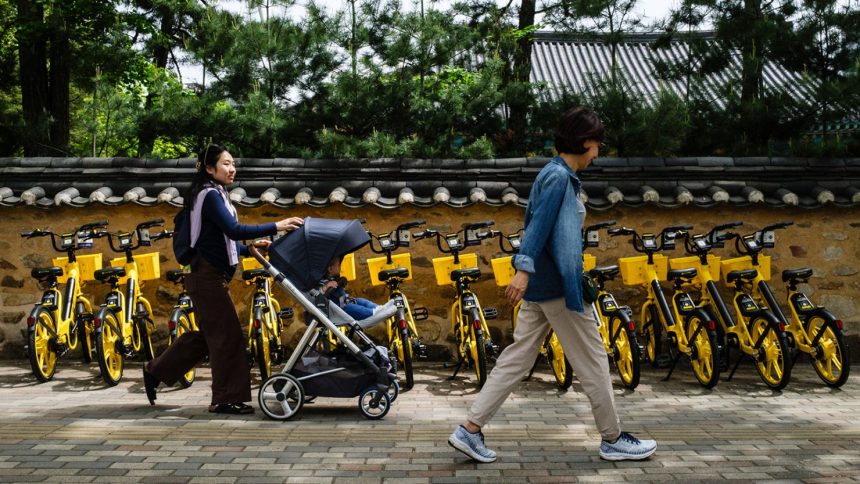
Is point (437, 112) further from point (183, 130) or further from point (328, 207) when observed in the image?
point (183, 130)

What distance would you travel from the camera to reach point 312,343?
6.03 meters

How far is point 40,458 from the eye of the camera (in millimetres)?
4758

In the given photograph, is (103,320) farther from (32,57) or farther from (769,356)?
(32,57)

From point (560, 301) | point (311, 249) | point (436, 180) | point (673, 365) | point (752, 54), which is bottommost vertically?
point (673, 365)

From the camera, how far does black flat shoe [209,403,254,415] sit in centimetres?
608

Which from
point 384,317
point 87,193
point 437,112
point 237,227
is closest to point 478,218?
point 437,112

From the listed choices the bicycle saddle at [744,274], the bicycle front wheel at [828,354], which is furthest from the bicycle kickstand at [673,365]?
the bicycle front wheel at [828,354]

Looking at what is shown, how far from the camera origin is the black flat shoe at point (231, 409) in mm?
6078

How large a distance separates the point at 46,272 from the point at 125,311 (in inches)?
28.6

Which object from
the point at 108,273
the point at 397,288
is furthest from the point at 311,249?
the point at 108,273

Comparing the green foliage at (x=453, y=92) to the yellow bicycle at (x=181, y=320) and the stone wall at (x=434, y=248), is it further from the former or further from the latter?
the yellow bicycle at (x=181, y=320)

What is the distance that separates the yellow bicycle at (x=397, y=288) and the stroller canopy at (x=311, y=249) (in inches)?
37.4

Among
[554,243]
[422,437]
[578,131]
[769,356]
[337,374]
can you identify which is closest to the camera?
[554,243]

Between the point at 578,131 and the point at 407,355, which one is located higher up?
the point at 578,131
